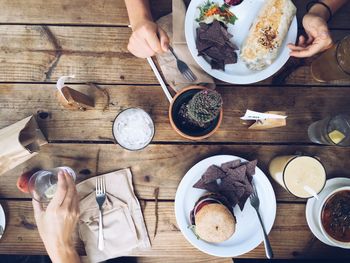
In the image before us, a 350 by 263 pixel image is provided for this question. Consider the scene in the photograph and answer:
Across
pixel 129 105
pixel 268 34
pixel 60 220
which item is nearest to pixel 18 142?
pixel 60 220

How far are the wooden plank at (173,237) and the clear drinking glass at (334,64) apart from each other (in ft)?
1.75

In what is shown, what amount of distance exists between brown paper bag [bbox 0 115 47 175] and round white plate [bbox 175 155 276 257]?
585 mm

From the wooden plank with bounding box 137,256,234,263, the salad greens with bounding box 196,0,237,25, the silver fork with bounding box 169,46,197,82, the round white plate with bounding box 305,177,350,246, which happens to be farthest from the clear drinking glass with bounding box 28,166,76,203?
the round white plate with bounding box 305,177,350,246

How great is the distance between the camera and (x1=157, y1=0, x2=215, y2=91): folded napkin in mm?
1525

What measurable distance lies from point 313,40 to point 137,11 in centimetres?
69

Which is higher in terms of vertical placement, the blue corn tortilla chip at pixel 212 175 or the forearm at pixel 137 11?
the forearm at pixel 137 11

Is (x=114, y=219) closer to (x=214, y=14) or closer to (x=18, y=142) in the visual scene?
(x=18, y=142)

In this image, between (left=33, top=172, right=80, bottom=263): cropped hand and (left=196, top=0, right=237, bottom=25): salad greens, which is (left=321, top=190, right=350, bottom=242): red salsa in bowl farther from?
(left=33, top=172, right=80, bottom=263): cropped hand

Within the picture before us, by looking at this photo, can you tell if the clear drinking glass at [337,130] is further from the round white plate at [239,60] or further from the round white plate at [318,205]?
the round white plate at [239,60]

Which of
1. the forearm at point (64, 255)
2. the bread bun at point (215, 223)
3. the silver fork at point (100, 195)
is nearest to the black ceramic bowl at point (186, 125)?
the bread bun at point (215, 223)

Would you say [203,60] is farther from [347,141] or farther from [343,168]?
[343,168]

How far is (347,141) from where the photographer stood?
4.72ft

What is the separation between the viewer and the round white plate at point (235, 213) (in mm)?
1460

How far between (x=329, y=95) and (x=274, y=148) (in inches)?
12.5
